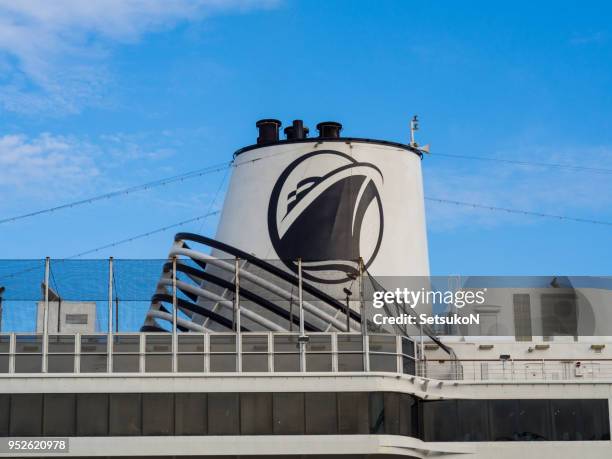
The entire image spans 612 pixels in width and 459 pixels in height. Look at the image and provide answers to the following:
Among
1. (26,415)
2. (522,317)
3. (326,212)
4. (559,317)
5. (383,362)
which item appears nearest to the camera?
(26,415)

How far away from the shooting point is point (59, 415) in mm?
44812

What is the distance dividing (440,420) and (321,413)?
16.3ft

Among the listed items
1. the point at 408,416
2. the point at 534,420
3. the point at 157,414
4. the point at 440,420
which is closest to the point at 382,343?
the point at 408,416

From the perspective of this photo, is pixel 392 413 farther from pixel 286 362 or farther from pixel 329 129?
pixel 329 129

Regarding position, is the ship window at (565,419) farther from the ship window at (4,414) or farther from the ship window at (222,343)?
the ship window at (4,414)

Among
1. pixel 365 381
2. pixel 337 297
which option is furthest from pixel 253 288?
pixel 365 381

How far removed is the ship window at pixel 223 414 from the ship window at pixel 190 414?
23 centimetres

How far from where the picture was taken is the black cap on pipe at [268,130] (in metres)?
58.2

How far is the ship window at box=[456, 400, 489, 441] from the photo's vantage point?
155 ft

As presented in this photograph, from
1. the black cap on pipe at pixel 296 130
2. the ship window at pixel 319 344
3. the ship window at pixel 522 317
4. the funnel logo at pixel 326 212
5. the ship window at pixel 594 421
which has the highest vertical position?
the black cap on pipe at pixel 296 130

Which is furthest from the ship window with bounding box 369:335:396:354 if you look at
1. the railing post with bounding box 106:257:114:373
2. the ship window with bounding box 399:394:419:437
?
the railing post with bounding box 106:257:114:373

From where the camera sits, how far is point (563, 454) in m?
47.2

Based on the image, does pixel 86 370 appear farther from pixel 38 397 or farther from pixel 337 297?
pixel 337 297

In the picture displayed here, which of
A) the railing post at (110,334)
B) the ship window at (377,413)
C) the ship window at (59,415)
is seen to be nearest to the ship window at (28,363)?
the ship window at (59,415)
